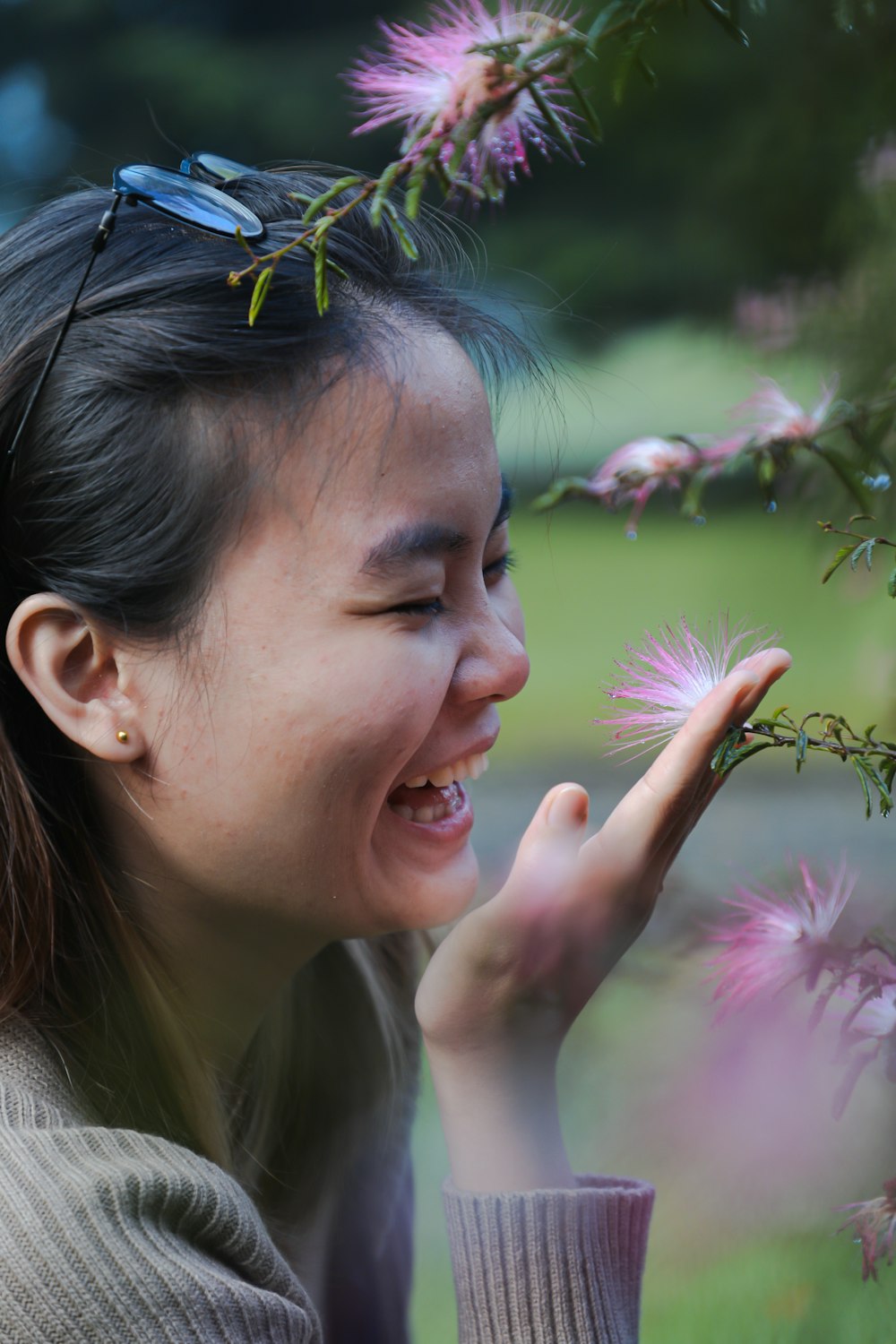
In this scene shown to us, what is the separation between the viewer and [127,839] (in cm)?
64

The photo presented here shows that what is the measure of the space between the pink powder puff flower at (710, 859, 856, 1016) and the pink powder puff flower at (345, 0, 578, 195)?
245mm

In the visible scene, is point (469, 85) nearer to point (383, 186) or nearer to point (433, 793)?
point (383, 186)

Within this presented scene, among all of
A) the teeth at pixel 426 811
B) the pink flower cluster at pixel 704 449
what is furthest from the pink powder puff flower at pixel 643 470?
the teeth at pixel 426 811

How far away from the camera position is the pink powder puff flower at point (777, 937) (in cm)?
39

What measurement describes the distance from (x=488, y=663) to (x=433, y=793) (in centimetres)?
8

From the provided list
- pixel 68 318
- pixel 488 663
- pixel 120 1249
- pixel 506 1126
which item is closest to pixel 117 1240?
pixel 120 1249

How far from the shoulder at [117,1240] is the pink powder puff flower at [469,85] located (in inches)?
15.9

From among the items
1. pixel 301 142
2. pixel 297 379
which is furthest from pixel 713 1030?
pixel 301 142

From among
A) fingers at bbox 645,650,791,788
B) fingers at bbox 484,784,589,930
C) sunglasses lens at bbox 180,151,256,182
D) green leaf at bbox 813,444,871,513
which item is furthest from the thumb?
sunglasses lens at bbox 180,151,256,182

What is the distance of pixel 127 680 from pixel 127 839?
0.10 metres

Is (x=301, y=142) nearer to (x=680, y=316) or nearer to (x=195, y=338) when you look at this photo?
(x=195, y=338)

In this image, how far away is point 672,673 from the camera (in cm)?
44

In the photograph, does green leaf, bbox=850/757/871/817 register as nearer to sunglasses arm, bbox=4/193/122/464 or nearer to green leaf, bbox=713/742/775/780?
green leaf, bbox=713/742/775/780

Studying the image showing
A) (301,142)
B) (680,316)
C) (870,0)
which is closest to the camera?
(870,0)
